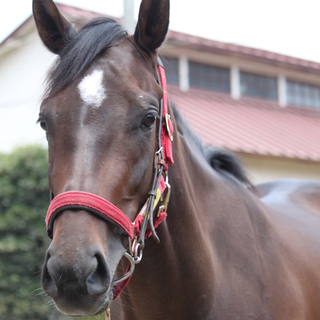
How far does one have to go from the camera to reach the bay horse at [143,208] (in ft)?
6.93

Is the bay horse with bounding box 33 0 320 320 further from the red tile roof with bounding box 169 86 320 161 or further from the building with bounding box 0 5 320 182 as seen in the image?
the red tile roof with bounding box 169 86 320 161

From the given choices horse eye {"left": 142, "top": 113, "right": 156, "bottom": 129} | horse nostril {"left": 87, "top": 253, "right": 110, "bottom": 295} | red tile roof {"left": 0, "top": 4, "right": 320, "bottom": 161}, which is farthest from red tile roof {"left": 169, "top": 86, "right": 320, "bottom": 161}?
horse nostril {"left": 87, "top": 253, "right": 110, "bottom": 295}

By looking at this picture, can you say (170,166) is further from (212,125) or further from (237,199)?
(212,125)

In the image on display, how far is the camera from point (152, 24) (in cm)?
270

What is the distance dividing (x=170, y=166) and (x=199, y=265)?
547 millimetres

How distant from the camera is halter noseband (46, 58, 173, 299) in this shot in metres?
2.12

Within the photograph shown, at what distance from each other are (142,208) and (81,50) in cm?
78

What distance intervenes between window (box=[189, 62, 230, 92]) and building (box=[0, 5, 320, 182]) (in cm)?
3

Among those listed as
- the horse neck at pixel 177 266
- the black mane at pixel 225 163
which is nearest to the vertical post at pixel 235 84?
the black mane at pixel 225 163

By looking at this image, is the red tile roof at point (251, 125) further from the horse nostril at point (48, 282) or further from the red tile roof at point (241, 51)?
the horse nostril at point (48, 282)

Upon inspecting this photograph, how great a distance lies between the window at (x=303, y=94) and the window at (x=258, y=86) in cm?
63

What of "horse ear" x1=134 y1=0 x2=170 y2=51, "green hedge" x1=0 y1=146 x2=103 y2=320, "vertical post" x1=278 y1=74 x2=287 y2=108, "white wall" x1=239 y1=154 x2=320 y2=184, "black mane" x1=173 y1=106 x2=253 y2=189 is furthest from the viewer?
"vertical post" x1=278 y1=74 x2=287 y2=108

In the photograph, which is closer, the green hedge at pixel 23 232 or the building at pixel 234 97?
the green hedge at pixel 23 232

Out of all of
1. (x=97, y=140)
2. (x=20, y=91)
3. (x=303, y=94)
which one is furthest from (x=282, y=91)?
(x=97, y=140)
